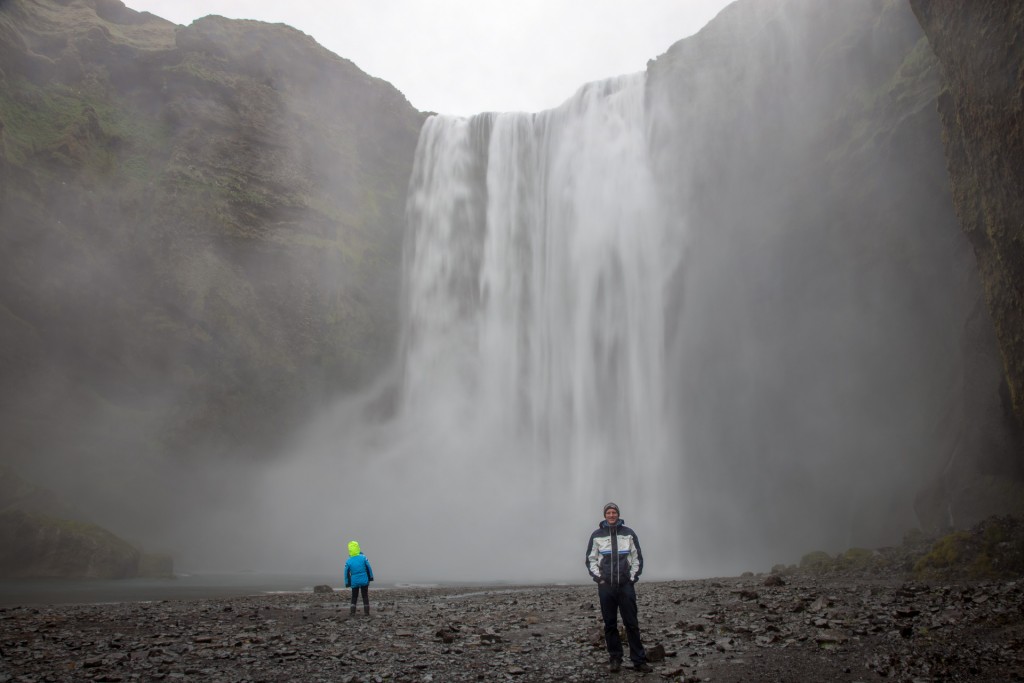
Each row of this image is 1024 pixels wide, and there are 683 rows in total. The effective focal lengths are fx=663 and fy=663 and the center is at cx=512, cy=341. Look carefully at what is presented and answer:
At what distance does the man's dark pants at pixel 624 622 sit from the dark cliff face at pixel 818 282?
19560mm

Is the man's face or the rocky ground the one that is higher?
the man's face

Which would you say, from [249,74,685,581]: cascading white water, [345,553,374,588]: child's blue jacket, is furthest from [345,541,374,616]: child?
[249,74,685,581]: cascading white water

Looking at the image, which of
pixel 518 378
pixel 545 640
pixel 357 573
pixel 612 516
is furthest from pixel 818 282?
pixel 612 516

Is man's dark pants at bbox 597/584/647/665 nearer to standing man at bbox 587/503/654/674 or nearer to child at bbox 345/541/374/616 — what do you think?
standing man at bbox 587/503/654/674

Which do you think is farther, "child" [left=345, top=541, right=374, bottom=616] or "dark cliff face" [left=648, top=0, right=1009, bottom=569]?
"dark cliff face" [left=648, top=0, right=1009, bottom=569]

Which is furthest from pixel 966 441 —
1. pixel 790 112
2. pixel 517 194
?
pixel 517 194

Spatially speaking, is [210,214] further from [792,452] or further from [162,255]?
[792,452]

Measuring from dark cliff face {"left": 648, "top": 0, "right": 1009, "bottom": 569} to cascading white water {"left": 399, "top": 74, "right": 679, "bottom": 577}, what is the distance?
7.36 ft

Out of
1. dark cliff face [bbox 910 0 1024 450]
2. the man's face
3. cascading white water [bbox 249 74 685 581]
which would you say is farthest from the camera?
cascading white water [bbox 249 74 685 581]

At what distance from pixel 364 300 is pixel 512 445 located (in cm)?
1346

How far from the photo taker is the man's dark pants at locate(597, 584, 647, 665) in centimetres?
740

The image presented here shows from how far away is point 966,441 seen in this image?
22328 millimetres

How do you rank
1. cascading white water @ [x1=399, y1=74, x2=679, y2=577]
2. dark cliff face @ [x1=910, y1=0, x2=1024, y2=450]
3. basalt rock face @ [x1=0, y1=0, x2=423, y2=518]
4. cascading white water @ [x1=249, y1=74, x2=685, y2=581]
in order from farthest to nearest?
cascading white water @ [x1=399, y1=74, x2=679, y2=577] < basalt rock face @ [x1=0, y1=0, x2=423, y2=518] < cascading white water @ [x1=249, y1=74, x2=685, y2=581] < dark cliff face @ [x1=910, y1=0, x2=1024, y2=450]

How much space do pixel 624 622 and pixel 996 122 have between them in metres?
13.1
